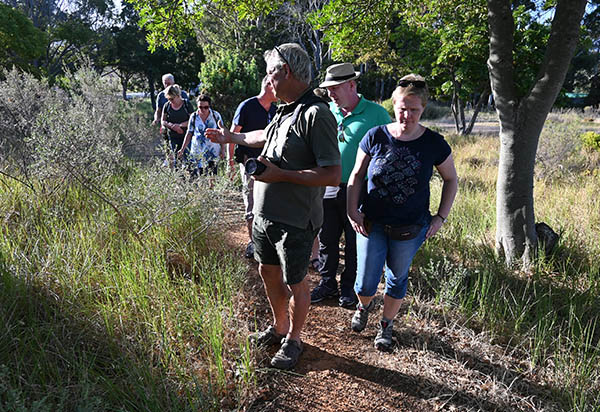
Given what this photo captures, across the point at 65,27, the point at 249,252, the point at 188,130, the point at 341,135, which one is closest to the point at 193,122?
the point at 188,130

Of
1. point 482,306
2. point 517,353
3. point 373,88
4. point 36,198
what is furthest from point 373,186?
point 373,88

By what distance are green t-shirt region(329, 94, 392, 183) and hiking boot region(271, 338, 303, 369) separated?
1.36 m

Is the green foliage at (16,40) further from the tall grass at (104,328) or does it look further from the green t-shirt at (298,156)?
the green t-shirt at (298,156)

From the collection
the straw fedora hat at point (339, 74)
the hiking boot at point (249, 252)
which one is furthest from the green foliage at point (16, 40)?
the straw fedora hat at point (339, 74)

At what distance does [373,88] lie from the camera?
28.7m

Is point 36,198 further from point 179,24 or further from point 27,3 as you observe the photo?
point 27,3

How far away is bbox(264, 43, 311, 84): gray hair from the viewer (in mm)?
2098

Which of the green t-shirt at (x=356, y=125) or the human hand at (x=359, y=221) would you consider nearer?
the human hand at (x=359, y=221)

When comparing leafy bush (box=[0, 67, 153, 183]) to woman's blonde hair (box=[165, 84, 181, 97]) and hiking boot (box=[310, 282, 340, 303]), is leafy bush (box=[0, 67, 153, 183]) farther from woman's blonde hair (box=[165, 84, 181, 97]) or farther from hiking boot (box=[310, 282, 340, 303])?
hiking boot (box=[310, 282, 340, 303])

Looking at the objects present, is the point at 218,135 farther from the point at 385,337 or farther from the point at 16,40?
the point at 16,40

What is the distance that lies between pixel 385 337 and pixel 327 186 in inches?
46.2

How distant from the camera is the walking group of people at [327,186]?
213 centimetres

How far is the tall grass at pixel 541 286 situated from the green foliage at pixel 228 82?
349 inches

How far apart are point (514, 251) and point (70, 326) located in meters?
3.76
